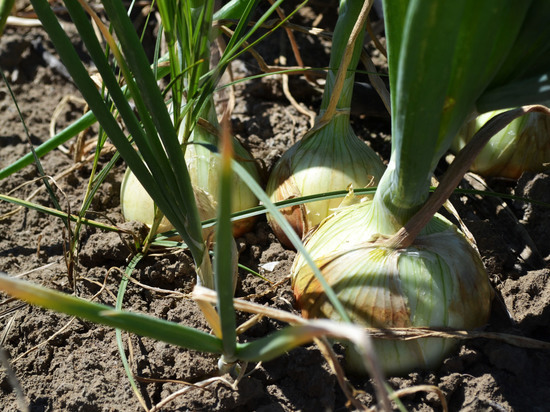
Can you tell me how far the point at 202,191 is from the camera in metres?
1.13

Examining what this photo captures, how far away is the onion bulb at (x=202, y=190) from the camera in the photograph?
113cm

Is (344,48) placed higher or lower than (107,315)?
higher

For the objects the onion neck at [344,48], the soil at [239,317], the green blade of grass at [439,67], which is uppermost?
the onion neck at [344,48]

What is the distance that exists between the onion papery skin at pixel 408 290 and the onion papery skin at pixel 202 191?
0.96 ft

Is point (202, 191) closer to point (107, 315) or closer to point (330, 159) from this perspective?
point (330, 159)

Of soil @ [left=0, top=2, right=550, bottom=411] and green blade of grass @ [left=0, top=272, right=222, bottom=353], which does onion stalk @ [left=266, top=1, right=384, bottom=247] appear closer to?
soil @ [left=0, top=2, right=550, bottom=411]

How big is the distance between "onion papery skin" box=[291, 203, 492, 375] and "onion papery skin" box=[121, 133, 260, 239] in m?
0.29

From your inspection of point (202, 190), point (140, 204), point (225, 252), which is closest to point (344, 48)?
point (202, 190)

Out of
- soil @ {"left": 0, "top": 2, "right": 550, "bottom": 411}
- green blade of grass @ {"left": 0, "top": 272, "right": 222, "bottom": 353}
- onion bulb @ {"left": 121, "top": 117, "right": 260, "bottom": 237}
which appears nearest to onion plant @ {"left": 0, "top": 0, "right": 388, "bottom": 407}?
green blade of grass @ {"left": 0, "top": 272, "right": 222, "bottom": 353}

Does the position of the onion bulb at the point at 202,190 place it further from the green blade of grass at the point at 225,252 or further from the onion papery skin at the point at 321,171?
the green blade of grass at the point at 225,252

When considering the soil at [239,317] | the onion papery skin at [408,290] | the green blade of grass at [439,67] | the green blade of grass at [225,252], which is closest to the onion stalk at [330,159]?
the soil at [239,317]

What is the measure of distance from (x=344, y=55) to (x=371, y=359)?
0.70 meters

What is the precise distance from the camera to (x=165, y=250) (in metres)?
1.15

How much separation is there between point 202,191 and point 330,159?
0.25 meters
